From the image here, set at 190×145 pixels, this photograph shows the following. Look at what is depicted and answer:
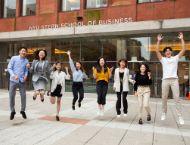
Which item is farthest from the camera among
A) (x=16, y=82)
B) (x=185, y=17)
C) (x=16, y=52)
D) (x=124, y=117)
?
(x=16, y=52)

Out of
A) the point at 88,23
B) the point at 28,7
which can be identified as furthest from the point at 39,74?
the point at 28,7

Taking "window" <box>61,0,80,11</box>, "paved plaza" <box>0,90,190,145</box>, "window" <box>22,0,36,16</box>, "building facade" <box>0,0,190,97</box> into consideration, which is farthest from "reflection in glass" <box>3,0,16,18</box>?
"paved plaza" <box>0,90,190,145</box>

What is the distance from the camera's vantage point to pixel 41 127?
354 inches

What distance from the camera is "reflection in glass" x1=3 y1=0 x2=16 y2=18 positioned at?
28.2 meters

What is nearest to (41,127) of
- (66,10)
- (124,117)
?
(124,117)

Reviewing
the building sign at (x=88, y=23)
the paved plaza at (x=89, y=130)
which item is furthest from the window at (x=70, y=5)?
the paved plaza at (x=89, y=130)

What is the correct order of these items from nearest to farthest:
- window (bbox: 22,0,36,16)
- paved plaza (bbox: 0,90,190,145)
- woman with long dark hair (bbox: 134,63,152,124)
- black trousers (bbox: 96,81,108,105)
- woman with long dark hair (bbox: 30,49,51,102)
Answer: paved plaza (bbox: 0,90,190,145) < woman with long dark hair (bbox: 30,49,51,102) < woman with long dark hair (bbox: 134,63,152,124) < black trousers (bbox: 96,81,108,105) < window (bbox: 22,0,36,16)

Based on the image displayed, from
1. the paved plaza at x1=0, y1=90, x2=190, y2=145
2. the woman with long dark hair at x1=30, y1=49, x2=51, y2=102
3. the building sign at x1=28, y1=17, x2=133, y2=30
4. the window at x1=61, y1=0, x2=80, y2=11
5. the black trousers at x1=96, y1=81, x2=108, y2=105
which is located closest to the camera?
the paved plaza at x1=0, y1=90, x2=190, y2=145

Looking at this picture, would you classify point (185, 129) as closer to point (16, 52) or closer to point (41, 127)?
point (41, 127)

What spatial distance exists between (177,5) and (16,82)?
14.0 m

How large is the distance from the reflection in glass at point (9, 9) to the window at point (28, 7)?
3.07 feet

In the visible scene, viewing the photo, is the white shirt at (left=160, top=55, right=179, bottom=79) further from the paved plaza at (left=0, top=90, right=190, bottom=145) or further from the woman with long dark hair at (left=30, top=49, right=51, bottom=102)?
the woman with long dark hair at (left=30, top=49, right=51, bottom=102)

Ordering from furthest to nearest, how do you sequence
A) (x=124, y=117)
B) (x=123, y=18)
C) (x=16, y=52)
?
(x=16, y=52), (x=123, y=18), (x=124, y=117)

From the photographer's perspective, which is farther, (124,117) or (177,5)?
(177,5)
